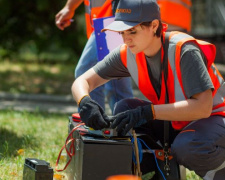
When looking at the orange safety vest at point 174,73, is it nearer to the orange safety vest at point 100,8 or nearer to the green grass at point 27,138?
the orange safety vest at point 100,8

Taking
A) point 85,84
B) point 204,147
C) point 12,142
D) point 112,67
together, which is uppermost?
point 112,67

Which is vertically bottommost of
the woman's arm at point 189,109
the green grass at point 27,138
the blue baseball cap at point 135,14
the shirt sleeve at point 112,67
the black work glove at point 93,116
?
the green grass at point 27,138

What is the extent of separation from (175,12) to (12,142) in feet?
6.22

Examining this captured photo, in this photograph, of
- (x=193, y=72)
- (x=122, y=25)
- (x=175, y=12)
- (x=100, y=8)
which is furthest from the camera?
(x=175, y=12)

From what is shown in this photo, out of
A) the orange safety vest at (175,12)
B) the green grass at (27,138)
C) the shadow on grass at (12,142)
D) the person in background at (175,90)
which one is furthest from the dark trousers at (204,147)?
the orange safety vest at (175,12)

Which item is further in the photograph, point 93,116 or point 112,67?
point 112,67

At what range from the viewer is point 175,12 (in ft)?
16.7

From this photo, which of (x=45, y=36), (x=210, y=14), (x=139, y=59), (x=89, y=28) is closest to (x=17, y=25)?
(x=45, y=36)

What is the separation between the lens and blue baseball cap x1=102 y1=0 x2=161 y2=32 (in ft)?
10.6

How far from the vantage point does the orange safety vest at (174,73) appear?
326 centimetres

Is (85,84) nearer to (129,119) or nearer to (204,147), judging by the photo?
(129,119)

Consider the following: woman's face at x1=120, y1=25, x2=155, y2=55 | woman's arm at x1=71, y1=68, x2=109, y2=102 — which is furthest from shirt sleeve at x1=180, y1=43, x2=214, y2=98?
woman's arm at x1=71, y1=68, x2=109, y2=102

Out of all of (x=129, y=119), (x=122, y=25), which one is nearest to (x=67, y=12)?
(x=122, y=25)

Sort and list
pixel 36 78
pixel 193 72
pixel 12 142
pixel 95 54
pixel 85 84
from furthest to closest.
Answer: pixel 36 78
pixel 12 142
pixel 95 54
pixel 85 84
pixel 193 72
